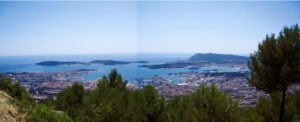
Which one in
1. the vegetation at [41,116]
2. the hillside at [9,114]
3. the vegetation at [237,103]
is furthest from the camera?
the vegetation at [237,103]

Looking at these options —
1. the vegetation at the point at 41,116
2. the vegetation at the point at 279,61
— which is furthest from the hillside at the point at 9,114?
the vegetation at the point at 279,61

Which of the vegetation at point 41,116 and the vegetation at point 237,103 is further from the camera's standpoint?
the vegetation at point 237,103

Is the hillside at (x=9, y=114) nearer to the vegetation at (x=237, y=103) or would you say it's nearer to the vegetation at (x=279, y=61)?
the vegetation at (x=237, y=103)

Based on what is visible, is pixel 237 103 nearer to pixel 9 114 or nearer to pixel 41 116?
pixel 41 116

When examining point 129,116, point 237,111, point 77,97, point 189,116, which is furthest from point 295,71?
point 77,97

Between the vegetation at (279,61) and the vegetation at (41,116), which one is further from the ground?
the vegetation at (279,61)

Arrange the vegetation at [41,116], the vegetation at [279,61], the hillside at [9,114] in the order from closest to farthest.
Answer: the hillside at [9,114], the vegetation at [41,116], the vegetation at [279,61]

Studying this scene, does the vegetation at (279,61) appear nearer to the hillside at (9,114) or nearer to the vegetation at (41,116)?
the vegetation at (41,116)

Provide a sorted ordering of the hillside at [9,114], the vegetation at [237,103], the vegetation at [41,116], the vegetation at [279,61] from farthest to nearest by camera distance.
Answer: the vegetation at [279,61] → the vegetation at [237,103] → the vegetation at [41,116] → the hillside at [9,114]

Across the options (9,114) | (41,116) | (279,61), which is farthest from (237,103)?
(9,114)

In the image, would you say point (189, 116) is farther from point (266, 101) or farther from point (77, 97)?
point (77, 97)
